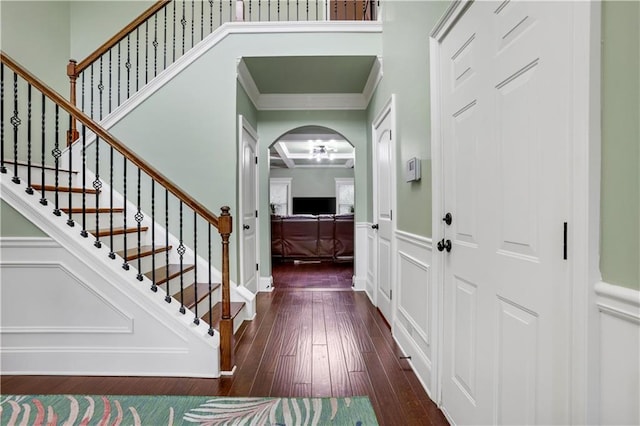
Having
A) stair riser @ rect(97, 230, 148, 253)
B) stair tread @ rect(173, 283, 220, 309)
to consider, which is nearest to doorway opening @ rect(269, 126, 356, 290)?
stair tread @ rect(173, 283, 220, 309)

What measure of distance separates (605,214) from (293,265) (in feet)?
19.3

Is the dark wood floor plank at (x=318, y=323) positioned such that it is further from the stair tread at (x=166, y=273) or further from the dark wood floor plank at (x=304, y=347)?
the stair tread at (x=166, y=273)

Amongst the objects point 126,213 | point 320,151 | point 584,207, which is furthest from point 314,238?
point 584,207

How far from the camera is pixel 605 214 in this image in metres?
0.83

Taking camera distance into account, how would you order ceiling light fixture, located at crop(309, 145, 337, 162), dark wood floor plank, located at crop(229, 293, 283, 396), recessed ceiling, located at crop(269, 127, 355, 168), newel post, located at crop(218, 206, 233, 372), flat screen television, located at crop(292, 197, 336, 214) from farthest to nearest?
flat screen television, located at crop(292, 197, 336, 214), ceiling light fixture, located at crop(309, 145, 337, 162), recessed ceiling, located at crop(269, 127, 355, 168), newel post, located at crop(218, 206, 233, 372), dark wood floor plank, located at crop(229, 293, 283, 396)

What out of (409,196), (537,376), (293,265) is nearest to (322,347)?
(409,196)

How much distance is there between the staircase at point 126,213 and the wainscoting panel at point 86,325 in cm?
8

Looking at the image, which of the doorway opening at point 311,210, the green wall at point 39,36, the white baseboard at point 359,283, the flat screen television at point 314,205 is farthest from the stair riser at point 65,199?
the flat screen television at point 314,205

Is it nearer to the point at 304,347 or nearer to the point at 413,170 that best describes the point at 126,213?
the point at 304,347

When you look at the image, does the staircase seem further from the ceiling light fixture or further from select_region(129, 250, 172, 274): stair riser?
the ceiling light fixture

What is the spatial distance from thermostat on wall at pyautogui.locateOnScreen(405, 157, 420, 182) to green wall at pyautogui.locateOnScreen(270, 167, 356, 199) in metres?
9.84

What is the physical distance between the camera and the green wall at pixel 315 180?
479 inches

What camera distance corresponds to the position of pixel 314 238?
6820 mm

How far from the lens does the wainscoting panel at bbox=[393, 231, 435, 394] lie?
1.97 m
